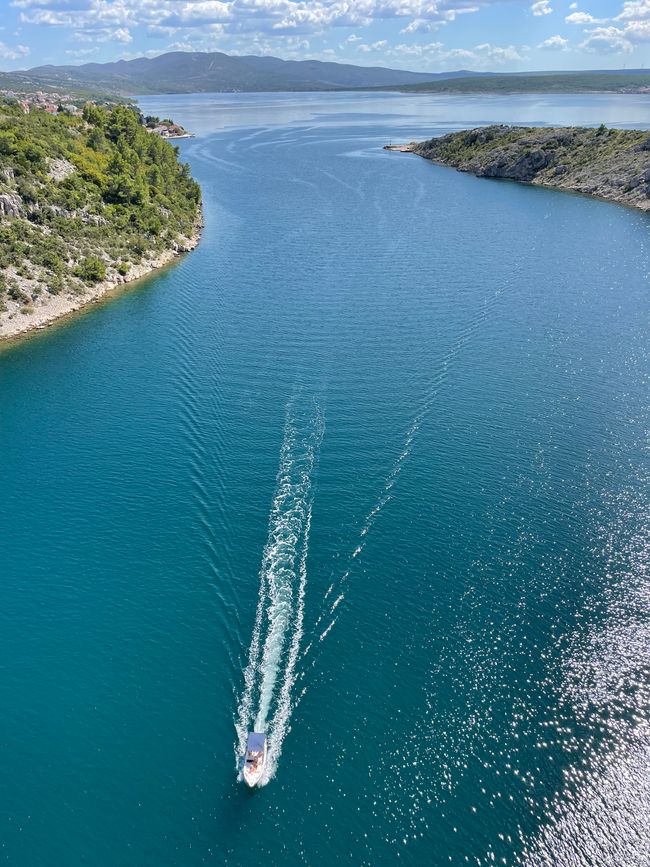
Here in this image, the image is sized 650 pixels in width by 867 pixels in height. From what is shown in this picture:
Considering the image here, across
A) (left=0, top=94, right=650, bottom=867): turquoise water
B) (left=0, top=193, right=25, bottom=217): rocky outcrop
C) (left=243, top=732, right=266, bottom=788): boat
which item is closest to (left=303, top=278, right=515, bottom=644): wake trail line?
(left=0, top=94, right=650, bottom=867): turquoise water

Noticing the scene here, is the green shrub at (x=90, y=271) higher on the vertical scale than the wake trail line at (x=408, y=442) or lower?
higher

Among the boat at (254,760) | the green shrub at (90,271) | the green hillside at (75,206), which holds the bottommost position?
the boat at (254,760)

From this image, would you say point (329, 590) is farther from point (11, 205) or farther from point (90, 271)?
point (11, 205)

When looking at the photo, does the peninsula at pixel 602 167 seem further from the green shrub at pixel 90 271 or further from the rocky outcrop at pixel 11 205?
the rocky outcrop at pixel 11 205

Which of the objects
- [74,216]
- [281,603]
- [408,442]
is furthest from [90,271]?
[281,603]

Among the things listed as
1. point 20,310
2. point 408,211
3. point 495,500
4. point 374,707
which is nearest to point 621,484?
point 495,500

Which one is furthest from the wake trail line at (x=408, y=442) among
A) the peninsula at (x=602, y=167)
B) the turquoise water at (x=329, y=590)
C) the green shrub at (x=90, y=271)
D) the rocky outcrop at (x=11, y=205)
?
the peninsula at (x=602, y=167)
